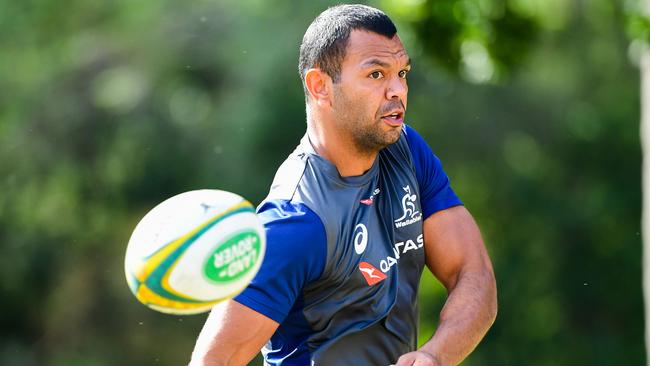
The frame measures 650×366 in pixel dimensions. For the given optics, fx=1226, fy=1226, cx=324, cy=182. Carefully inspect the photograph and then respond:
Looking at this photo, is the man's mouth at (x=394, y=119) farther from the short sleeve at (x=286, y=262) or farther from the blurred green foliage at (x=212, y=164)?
the blurred green foliage at (x=212, y=164)

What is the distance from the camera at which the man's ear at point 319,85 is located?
5242 millimetres

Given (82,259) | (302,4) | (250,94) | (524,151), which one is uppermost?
(302,4)

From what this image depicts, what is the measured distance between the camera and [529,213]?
21922 millimetres

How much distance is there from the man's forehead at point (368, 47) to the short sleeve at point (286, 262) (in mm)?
687

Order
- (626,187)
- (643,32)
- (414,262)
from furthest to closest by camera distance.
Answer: (626,187), (643,32), (414,262)

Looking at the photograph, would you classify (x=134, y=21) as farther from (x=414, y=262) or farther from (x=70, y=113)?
(x=414, y=262)

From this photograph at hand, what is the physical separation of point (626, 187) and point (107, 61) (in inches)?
381

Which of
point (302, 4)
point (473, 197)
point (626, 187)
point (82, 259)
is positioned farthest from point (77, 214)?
point (626, 187)

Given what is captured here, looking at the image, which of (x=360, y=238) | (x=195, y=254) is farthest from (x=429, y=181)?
(x=195, y=254)

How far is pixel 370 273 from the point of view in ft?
16.7

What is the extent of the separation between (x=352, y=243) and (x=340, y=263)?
104mm

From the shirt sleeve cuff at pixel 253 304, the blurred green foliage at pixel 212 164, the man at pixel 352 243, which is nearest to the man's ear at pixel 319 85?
the man at pixel 352 243

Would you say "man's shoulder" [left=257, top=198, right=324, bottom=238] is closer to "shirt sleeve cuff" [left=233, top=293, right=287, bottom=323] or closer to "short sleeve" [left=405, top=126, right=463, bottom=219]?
"shirt sleeve cuff" [left=233, top=293, right=287, bottom=323]

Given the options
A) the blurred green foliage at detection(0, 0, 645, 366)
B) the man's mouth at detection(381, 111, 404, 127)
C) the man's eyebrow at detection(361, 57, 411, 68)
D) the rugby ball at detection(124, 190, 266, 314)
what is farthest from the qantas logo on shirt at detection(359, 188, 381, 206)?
the blurred green foliage at detection(0, 0, 645, 366)
